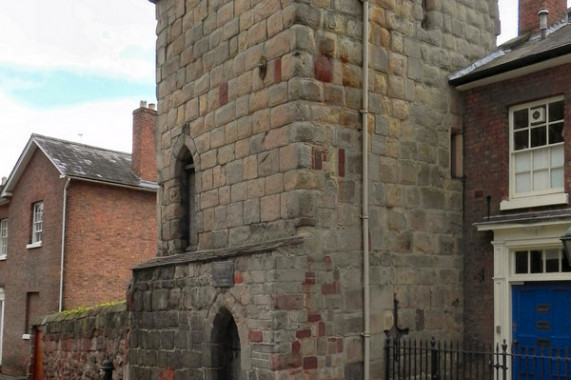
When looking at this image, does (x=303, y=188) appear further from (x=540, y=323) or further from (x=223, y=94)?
(x=540, y=323)

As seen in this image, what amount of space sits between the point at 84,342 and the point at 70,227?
767 cm

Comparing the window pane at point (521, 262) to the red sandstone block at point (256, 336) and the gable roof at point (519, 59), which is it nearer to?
the gable roof at point (519, 59)

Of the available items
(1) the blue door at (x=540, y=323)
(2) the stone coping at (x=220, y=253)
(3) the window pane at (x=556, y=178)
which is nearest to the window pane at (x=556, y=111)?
(3) the window pane at (x=556, y=178)

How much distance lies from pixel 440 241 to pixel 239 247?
3434 millimetres

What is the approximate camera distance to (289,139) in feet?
32.7

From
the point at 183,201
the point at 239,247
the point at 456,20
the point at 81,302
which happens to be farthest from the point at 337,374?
the point at 81,302

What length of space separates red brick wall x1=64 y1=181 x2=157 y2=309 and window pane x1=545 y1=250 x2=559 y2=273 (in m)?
14.9

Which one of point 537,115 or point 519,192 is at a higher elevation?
point 537,115

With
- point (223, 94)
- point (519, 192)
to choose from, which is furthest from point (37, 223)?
point (519, 192)

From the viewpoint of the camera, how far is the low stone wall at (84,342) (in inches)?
530

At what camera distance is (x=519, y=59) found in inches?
440

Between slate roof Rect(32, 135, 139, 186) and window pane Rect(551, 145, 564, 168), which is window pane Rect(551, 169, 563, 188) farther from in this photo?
slate roof Rect(32, 135, 139, 186)

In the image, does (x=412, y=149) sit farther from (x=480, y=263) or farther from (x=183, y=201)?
(x=183, y=201)

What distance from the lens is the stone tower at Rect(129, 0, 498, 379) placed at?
984 centimetres
